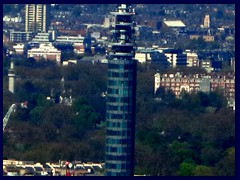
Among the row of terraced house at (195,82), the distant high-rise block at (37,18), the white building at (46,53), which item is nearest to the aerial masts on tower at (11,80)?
the row of terraced house at (195,82)

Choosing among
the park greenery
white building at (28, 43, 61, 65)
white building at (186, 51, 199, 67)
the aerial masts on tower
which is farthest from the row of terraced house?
white building at (28, 43, 61, 65)

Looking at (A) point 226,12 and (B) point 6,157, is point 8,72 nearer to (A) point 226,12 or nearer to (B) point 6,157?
(B) point 6,157

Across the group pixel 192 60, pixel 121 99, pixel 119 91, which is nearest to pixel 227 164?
pixel 121 99

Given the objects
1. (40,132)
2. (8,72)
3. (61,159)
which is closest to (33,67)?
(8,72)

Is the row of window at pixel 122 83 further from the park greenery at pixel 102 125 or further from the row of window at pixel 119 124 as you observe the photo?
the park greenery at pixel 102 125

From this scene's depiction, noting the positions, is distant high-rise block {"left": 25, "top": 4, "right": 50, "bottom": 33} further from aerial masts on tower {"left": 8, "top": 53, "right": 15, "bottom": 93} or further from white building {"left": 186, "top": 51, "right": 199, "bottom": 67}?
aerial masts on tower {"left": 8, "top": 53, "right": 15, "bottom": 93}
